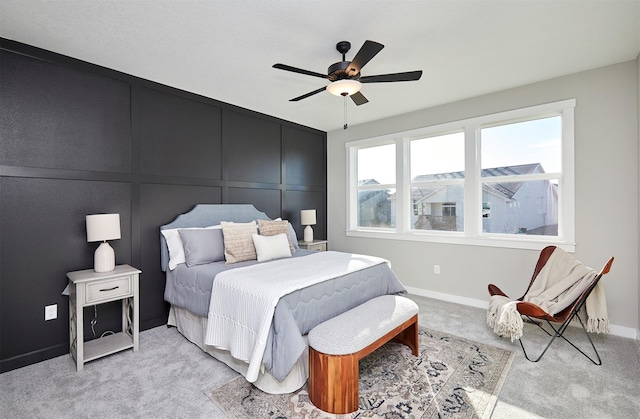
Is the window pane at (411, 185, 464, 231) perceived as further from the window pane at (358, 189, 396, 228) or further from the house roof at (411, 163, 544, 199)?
the window pane at (358, 189, 396, 228)

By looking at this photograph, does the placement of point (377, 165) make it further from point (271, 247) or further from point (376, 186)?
point (271, 247)

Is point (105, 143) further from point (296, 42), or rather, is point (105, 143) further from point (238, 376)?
point (238, 376)

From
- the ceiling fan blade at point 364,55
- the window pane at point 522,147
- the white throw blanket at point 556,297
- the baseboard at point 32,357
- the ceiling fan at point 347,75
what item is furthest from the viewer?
the window pane at point 522,147

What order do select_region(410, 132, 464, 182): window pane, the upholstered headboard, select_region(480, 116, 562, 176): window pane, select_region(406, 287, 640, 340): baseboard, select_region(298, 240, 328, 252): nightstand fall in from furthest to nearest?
select_region(298, 240, 328, 252): nightstand < select_region(410, 132, 464, 182): window pane < select_region(480, 116, 562, 176): window pane < the upholstered headboard < select_region(406, 287, 640, 340): baseboard

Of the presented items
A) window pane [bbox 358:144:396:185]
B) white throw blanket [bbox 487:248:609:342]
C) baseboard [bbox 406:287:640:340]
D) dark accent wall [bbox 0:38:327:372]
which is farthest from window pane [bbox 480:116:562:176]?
dark accent wall [bbox 0:38:327:372]

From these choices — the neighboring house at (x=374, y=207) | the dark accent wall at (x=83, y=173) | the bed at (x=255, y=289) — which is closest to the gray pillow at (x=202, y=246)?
the bed at (x=255, y=289)

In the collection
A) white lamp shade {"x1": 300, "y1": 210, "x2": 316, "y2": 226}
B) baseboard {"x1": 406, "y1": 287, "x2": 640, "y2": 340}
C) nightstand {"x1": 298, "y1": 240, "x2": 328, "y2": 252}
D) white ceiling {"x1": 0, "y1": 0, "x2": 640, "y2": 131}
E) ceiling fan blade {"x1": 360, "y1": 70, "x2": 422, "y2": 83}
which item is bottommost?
baseboard {"x1": 406, "y1": 287, "x2": 640, "y2": 340}

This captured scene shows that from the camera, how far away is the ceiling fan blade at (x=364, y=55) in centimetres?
203

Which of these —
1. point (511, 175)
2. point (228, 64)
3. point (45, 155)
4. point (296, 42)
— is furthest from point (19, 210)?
point (511, 175)

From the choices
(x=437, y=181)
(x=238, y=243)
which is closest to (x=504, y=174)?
(x=437, y=181)

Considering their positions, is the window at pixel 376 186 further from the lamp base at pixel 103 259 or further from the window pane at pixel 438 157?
the lamp base at pixel 103 259

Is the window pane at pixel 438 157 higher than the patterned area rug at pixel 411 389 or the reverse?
higher

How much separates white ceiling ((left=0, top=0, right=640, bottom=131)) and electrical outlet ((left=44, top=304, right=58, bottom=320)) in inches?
88.8

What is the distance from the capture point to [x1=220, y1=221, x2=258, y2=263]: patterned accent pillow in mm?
3205
